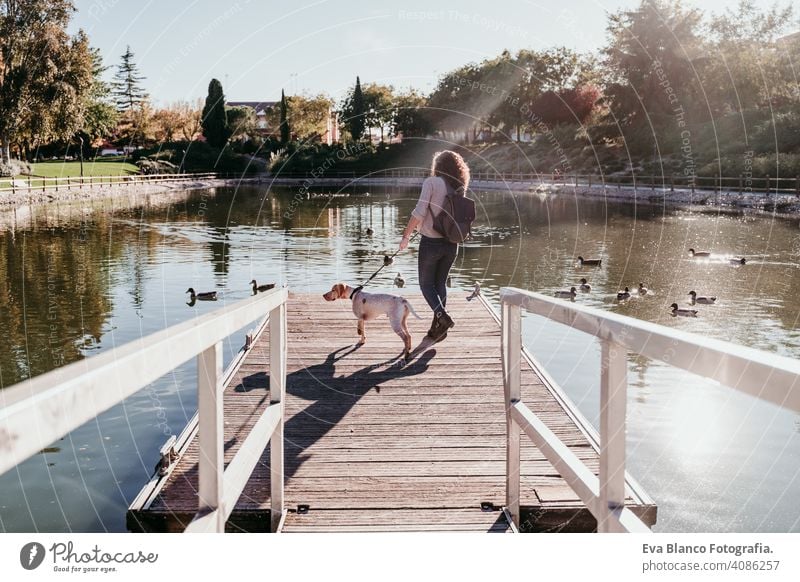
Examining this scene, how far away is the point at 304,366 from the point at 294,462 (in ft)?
9.46

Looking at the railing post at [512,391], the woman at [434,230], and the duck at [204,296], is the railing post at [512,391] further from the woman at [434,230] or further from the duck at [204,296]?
the duck at [204,296]

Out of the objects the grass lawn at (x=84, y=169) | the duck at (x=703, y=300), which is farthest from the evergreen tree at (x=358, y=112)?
the duck at (x=703, y=300)

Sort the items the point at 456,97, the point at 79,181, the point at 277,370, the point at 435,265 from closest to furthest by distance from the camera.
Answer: the point at 277,370, the point at 435,265, the point at 79,181, the point at 456,97

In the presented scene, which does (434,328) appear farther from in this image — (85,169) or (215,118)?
(85,169)

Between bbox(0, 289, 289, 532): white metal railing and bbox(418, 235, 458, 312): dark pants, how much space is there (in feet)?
14.4

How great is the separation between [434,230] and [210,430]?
5419 millimetres

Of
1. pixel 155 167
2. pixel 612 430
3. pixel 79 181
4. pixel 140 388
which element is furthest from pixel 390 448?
pixel 155 167

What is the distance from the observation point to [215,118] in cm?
6856

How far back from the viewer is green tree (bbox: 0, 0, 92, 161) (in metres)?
47.0

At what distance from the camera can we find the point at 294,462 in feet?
18.1

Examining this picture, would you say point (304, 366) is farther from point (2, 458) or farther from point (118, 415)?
point (2, 458)
